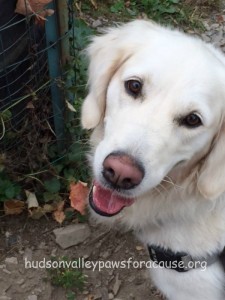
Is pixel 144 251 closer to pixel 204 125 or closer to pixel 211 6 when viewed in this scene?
pixel 204 125

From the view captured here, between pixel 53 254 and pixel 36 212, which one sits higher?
pixel 36 212

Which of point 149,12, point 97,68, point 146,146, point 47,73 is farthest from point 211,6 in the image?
point 146,146

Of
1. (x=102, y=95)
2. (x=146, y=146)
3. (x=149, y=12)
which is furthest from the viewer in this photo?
(x=149, y=12)

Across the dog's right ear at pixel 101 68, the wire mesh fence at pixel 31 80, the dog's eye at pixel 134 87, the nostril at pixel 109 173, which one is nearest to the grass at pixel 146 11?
the wire mesh fence at pixel 31 80

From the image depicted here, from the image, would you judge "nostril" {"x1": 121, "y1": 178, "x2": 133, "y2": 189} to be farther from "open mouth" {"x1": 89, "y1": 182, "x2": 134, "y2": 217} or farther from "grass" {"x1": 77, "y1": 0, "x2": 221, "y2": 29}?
"grass" {"x1": 77, "y1": 0, "x2": 221, "y2": 29}

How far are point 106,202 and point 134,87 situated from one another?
0.48 meters

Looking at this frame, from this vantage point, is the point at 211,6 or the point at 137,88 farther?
the point at 211,6

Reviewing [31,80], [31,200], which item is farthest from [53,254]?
[31,80]

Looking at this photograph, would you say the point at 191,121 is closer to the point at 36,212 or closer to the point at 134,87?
the point at 134,87

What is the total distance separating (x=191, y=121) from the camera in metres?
2.00

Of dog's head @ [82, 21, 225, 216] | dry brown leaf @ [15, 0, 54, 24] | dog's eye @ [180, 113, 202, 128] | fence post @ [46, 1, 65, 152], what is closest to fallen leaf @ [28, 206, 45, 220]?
fence post @ [46, 1, 65, 152]

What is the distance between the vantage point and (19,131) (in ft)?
9.59

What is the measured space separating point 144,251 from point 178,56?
57.5 inches

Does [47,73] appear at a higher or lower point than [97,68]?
lower
